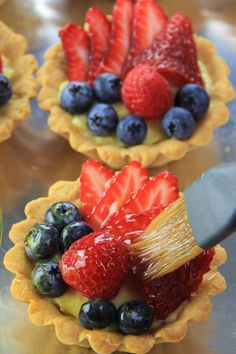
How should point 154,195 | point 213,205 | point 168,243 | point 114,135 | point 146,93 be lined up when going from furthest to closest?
point 114,135 → point 146,93 → point 154,195 → point 168,243 → point 213,205

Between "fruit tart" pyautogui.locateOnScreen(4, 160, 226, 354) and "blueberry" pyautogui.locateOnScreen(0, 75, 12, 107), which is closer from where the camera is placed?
"fruit tart" pyautogui.locateOnScreen(4, 160, 226, 354)

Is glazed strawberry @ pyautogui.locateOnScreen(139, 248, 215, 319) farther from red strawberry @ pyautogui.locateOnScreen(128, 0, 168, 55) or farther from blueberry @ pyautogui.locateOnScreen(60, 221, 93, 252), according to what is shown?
red strawberry @ pyautogui.locateOnScreen(128, 0, 168, 55)

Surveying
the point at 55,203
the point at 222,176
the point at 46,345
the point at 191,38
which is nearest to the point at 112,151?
the point at 55,203

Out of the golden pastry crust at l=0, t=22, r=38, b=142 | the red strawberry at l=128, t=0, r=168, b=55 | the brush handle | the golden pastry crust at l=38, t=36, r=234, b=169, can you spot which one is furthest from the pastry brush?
the red strawberry at l=128, t=0, r=168, b=55

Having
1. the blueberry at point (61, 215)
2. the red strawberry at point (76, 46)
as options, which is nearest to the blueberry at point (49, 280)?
the blueberry at point (61, 215)

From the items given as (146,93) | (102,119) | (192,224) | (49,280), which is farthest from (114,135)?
(192,224)

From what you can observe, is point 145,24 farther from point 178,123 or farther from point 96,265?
point 96,265

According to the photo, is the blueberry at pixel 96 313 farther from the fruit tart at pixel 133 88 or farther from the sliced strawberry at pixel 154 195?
the fruit tart at pixel 133 88
